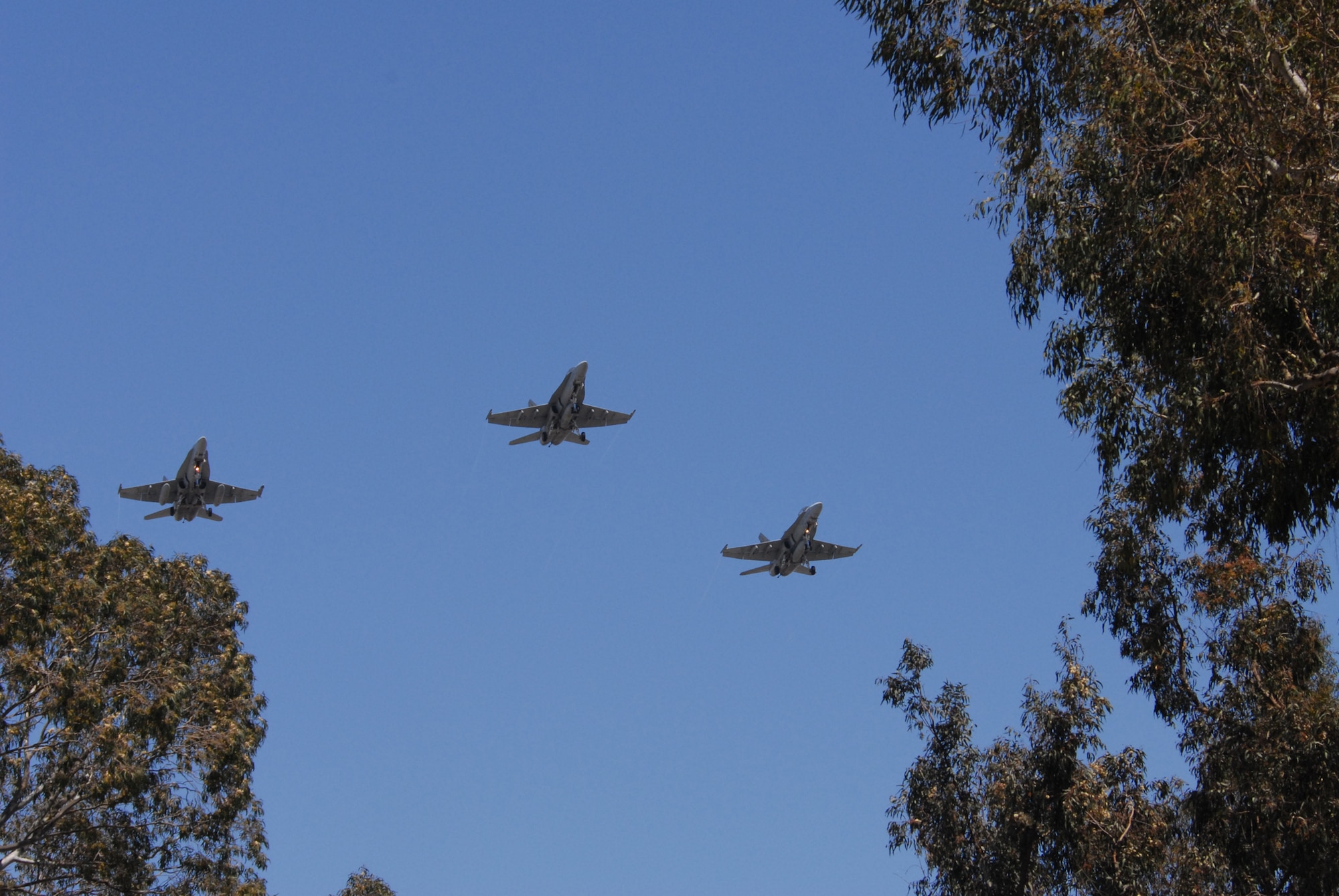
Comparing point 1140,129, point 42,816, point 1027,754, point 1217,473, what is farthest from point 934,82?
point 42,816

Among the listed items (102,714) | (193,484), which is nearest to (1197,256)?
(102,714)

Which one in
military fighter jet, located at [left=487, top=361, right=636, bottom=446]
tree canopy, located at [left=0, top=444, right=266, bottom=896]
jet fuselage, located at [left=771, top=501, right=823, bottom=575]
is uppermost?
military fighter jet, located at [left=487, top=361, right=636, bottom=446]

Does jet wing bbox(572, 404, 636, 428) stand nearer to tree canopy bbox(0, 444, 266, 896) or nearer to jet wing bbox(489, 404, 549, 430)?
jet wing bbox(489, 404, 549, 430)

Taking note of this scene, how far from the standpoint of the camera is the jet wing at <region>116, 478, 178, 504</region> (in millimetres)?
41375

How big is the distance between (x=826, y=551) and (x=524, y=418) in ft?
35.4

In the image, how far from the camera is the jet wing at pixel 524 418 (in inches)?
1563

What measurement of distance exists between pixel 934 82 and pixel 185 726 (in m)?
18.0

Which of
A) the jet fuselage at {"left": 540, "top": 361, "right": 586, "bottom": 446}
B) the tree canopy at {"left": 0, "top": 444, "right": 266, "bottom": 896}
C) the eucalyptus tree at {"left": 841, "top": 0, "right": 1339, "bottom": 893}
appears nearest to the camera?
the eucalyptus tree at {"left": 841, "top": 0, "right": 1339, "bottom": 893}

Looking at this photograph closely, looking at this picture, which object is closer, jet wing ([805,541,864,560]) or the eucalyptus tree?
the eucalyptus tree

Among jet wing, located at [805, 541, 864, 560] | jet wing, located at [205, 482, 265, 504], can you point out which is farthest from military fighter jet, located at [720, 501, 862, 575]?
jet wing, located at [205, 482, 265, 504]

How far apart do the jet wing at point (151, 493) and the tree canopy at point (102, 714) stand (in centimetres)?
1440

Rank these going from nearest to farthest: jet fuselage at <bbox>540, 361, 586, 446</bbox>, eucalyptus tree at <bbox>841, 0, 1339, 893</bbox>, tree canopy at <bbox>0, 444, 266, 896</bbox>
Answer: eucalyptus tree at <bbox>841, 0, 1339, 893</bbox> < tree canopy at <bbox>0, 444, 266, 896</bbox> < jet fuselage at <bbox>540, 361, 586, 446</bbox>

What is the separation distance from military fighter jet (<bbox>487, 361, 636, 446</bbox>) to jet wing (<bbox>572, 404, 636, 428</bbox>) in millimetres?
468

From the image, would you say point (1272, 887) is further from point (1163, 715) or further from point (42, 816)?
point (42, 816)
